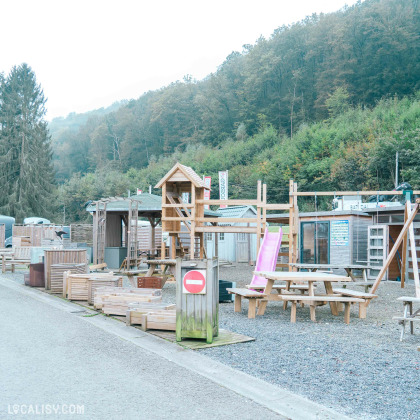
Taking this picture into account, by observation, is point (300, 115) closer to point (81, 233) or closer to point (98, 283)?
point (81, 233)

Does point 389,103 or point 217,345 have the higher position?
point 389,103

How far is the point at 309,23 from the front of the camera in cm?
6719

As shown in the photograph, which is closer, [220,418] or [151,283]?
[220,418]

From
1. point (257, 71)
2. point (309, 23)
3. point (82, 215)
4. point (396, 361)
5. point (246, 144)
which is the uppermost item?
point (309, 23)

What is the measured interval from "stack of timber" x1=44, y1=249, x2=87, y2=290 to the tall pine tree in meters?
34.9

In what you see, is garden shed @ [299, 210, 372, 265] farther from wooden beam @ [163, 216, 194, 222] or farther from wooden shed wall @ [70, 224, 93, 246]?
wooden shed wall @ [70, 224, 93, 246]

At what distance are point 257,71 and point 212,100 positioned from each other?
8.34 m

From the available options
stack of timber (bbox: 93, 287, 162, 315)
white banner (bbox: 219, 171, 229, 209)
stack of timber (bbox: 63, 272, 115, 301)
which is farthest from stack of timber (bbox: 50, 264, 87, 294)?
white banner (bbox: 219, 171, 229, 209)

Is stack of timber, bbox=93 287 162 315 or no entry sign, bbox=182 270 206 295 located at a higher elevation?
no entry sign, bbox=182 270 206 295

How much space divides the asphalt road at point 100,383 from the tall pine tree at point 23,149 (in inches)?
1630

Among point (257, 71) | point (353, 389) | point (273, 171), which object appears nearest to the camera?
point (353, 389)

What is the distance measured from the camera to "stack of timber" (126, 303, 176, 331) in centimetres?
723

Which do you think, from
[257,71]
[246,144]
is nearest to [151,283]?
[246,144]

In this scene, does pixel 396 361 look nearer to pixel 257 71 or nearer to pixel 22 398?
pixel 22 398
